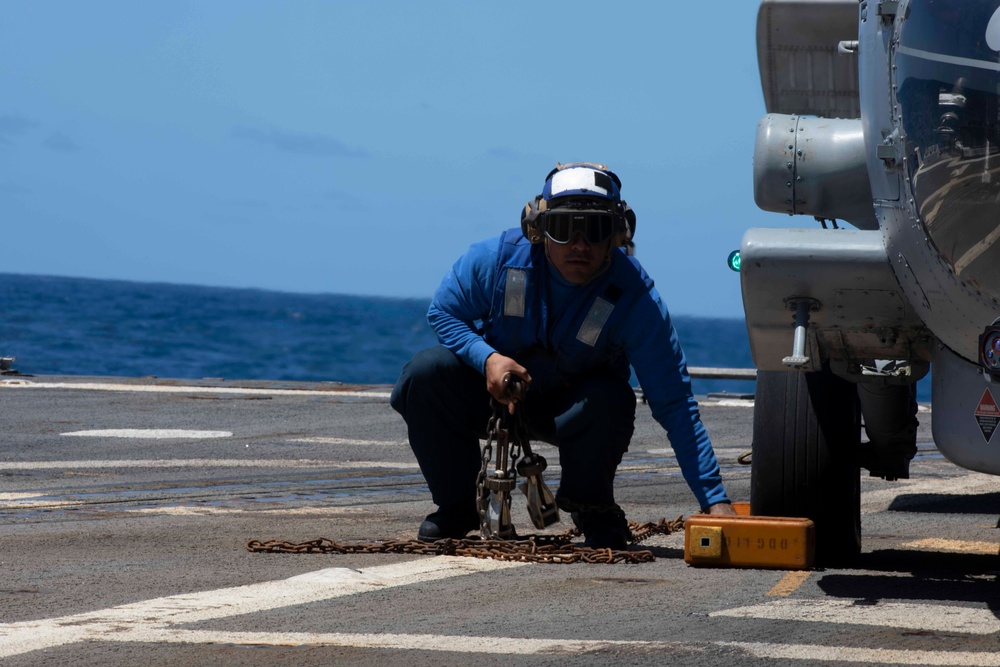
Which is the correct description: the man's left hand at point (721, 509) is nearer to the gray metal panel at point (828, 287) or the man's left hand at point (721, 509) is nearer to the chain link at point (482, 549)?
the chain link at point (482, 549)

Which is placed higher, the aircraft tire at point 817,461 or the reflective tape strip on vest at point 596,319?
the reflective tape strip on vest at point 596,319

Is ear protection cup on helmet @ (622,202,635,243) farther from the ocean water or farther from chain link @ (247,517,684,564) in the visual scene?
the ocean water

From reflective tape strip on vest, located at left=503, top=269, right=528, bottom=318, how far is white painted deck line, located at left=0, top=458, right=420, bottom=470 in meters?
3.85

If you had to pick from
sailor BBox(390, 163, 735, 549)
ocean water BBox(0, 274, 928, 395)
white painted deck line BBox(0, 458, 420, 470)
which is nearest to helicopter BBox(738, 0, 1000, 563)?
sailor BBox(390, 163, 735, 549)

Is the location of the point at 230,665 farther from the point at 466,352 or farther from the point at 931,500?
the point at 931,500

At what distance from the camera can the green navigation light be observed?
16.0 ft

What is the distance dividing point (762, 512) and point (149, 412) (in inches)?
336

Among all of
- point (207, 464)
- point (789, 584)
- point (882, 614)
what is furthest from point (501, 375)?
point (207, 464)

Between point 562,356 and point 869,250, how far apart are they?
1547 millimetres

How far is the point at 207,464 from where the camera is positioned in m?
9.62

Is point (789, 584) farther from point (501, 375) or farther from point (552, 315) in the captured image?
point (552, 315)

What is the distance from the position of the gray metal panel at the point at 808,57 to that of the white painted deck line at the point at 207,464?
4.27 m

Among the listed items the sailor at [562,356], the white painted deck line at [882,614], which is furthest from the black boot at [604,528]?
the white painted deck line at [882,614]

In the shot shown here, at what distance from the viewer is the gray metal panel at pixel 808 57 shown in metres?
5.86
